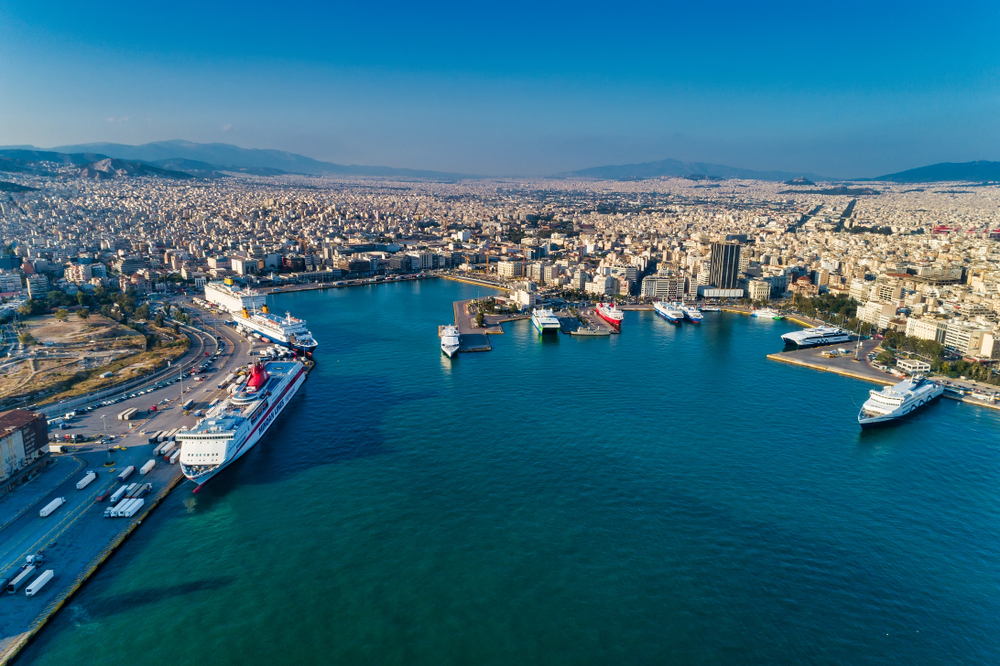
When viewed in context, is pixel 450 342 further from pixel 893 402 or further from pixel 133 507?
pixel 893 402

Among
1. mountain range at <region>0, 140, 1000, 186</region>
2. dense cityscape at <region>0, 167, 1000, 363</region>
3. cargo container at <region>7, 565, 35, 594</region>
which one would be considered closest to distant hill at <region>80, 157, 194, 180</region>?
mountain range at <region>0, 140, 1000, 186</region>

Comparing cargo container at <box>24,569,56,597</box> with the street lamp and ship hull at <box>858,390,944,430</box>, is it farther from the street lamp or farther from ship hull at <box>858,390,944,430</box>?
ship hull at <box>858,390,944,430</box>

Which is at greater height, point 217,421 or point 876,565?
point 217,421

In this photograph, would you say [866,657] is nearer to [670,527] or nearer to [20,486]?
[670,527]

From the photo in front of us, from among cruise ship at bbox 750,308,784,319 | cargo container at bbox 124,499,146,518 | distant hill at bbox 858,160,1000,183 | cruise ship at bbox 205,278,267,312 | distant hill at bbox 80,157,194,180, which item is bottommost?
cargo container at bbox 124,499,146,518

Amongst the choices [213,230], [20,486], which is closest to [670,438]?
[20,486]

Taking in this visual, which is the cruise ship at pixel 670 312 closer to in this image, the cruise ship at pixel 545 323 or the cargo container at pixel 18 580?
the cruise ship at pixel 545 323

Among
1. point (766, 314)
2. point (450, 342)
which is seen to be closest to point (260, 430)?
point (450, 342)

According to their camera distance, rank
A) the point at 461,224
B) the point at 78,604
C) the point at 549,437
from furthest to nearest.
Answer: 1. the point at 461,224
2. the point at 549,437
3. the point at 78,604
